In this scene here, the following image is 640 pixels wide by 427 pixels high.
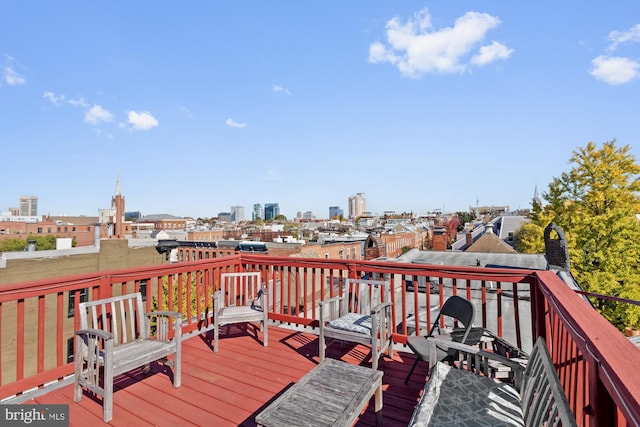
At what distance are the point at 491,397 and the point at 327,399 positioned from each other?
3.45 ft

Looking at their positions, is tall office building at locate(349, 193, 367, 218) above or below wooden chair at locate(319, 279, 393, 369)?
above

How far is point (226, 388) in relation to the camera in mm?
2854

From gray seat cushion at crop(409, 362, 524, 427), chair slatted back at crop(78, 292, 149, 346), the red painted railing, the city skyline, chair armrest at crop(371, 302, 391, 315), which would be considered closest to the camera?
the red painted railing

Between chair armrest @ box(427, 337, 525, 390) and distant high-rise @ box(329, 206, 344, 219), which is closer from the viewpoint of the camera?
chair armrest @ box(427, 337, 525, 390)

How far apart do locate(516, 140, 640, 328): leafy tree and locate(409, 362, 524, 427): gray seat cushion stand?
466 inches

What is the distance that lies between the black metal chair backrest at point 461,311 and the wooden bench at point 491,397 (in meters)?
0.48

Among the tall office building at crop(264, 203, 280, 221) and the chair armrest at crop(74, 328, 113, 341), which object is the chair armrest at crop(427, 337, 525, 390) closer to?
the chair armrest at crop(74, 328, 113, 341)

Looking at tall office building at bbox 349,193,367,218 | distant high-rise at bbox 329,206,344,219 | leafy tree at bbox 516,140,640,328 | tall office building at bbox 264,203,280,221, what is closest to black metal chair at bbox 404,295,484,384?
leafy tree at bbox 516,140,640,328

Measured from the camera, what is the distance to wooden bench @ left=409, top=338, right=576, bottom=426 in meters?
1.48

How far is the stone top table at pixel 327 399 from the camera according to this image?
174cm

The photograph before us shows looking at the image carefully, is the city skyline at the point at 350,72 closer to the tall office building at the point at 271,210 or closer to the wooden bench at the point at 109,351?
the wooden bench at the point at 109,351

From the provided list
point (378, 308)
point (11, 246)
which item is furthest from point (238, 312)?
point (11, 246)

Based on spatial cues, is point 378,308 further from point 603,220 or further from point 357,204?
point 357,204

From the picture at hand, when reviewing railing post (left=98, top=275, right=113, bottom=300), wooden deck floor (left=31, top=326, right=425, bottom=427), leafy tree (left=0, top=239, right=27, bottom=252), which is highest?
railing post (left=98, top=275, right=113, bottom=300)
